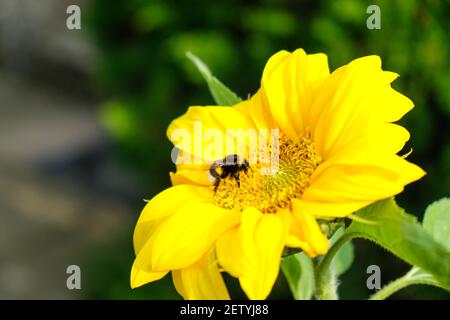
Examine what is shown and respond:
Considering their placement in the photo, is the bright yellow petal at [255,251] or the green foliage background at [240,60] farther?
the green foliage background at [240,60]

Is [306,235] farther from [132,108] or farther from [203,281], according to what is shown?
[132,108]

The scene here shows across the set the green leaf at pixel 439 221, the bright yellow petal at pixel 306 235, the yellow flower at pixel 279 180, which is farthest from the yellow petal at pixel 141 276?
the green leaf at pixel 439 221

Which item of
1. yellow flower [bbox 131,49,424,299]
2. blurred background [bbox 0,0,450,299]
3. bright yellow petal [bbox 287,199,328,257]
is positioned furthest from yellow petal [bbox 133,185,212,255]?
blurred background [bbox 0,0,450,299]

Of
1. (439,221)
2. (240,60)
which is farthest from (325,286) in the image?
(240,60)

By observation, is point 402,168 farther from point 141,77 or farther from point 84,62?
point 84,62

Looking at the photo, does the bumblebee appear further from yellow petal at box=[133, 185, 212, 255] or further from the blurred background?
the blurred background

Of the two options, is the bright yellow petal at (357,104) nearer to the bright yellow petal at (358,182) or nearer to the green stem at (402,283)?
the bright yellow petal at (358,182)
